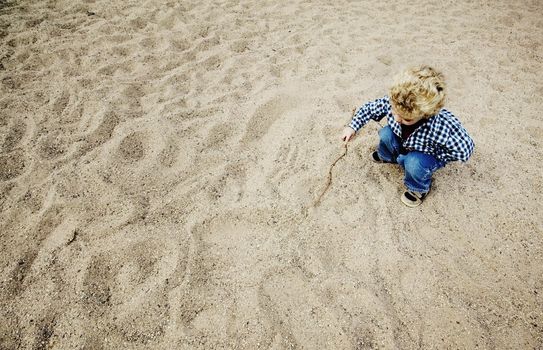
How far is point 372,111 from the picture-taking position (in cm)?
220

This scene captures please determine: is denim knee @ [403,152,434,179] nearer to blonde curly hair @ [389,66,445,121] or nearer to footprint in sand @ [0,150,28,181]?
blonde curly hair @ [389,66,445,121]

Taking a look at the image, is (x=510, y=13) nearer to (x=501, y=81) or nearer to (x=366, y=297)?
(x=501, y=81)

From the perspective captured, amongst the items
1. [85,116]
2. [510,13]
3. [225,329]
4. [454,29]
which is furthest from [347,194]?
[510,13]

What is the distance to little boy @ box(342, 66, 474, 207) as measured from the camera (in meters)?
1.71

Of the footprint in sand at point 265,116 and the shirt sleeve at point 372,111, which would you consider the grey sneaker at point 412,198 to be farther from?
the footprint in sand at point 265,116

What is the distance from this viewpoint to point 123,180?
2170 mm

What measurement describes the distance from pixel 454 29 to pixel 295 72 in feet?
8.64

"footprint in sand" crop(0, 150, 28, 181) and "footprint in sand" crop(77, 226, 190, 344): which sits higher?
"footprint in sand" crop(0, 150, 28, 181)

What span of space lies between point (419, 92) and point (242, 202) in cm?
125

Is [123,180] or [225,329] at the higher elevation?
[123,180]

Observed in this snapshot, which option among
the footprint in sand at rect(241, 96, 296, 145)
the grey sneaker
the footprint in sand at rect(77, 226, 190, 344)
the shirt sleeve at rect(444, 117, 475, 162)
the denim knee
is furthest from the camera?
the footprint in sand at rect(241, 96, 296, 145)

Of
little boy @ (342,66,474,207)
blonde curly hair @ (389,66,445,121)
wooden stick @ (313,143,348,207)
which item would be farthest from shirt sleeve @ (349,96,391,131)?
blonde curly hair @ (389,66,445,121)

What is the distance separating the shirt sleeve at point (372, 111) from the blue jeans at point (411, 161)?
0.42 ft

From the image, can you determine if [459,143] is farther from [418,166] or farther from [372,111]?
[372,111]
